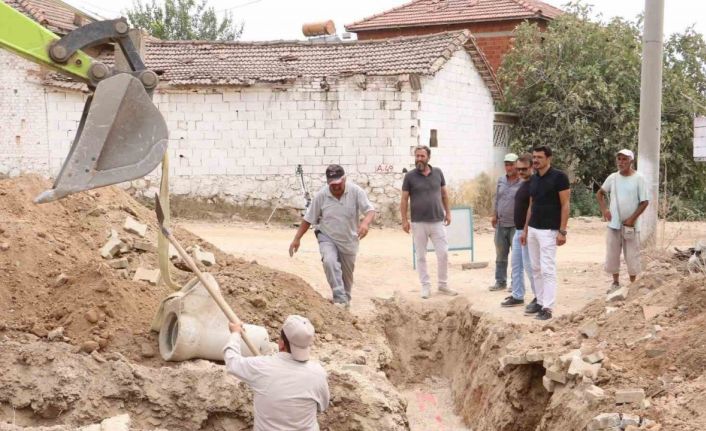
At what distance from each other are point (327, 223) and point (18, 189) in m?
3.16

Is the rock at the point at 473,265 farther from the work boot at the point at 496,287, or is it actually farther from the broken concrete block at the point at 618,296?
the broken concrete block at the point at 618,296

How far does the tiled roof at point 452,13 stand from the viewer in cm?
2588

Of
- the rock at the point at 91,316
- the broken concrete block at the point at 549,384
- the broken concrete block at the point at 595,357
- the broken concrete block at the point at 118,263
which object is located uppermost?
the broken concrete block at the point at 118,263

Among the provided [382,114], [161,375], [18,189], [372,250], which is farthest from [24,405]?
[382,114]

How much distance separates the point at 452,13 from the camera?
27.1m

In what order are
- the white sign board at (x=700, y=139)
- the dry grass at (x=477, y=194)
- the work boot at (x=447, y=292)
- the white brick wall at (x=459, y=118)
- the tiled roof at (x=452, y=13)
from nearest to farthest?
the work boot at (x=447, y=292)
the white sign board at (x=700, y=139)
the white brick wall at (x=459, y=118)
the dry grass at (x=477, y=194)
the tiled roof at (x=452, y=13)

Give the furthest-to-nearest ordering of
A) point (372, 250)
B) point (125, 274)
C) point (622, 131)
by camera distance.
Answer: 1. point (622, 131)
2. point (372, 250)
3. point (125, 274)

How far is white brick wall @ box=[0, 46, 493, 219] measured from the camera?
17.5m

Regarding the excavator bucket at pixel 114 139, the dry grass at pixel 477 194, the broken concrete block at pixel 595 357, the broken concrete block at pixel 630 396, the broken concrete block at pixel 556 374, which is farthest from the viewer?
the dry grass at pixel 477 194

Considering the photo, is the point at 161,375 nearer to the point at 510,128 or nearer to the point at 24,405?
the point at 24,405

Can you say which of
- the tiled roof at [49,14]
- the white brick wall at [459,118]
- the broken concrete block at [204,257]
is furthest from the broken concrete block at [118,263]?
the tiled roof at [49,14]

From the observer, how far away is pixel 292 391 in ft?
15.0

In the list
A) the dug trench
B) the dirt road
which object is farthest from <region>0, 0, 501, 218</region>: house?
the dug trench

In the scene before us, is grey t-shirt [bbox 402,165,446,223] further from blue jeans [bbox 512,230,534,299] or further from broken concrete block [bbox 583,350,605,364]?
broken concrete block [bbox 583,350,605,364]
